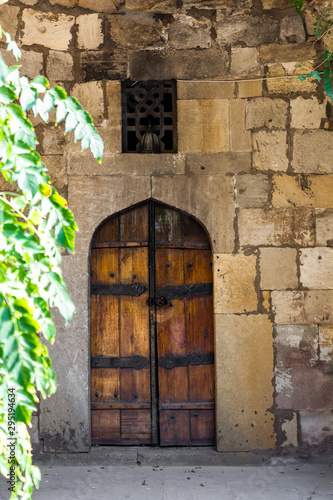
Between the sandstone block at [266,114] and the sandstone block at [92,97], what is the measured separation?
1068mm

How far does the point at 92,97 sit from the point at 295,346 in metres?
2.30

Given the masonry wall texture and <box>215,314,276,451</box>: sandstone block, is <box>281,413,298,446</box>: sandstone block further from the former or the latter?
the masonry wall texture

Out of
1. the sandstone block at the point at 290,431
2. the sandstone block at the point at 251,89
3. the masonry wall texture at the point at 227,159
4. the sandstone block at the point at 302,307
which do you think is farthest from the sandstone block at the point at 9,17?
the sandstone block at the point at 290,431

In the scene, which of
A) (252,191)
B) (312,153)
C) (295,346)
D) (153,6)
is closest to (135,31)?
(153,6)

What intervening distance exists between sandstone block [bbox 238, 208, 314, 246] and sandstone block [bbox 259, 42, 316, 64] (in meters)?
1.09

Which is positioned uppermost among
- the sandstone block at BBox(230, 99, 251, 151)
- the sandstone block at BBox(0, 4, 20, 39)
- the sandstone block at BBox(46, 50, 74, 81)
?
the sandstone block at BBox(0, 4, 20, 39)

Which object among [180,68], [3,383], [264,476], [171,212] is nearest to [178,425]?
[264,476]

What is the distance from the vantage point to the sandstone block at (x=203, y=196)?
3658mm

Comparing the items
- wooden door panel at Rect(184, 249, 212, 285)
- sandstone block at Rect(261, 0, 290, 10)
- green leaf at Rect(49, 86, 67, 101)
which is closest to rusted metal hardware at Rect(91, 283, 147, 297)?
wooden door panel at Rect(184, 249, 212, 285)

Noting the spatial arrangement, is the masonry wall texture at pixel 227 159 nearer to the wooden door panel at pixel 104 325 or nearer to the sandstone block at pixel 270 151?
the sandstone block at pixel 270 151

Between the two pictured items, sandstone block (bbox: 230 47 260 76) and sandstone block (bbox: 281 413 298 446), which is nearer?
sandstone block (bbox: 281 413 298 446)

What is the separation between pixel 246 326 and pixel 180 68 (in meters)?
1.92

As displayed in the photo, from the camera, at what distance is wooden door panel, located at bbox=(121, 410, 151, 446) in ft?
12.1

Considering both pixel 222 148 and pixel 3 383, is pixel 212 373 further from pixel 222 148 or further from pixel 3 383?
pixel 3 383
